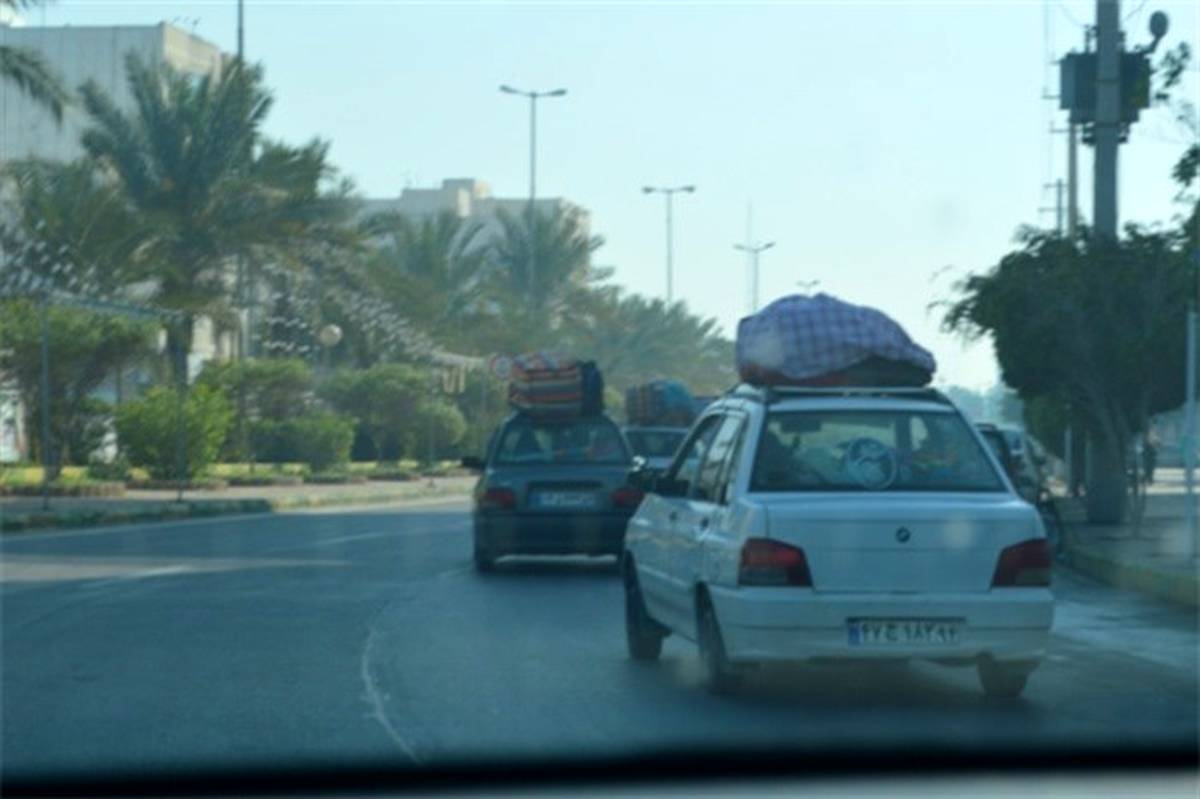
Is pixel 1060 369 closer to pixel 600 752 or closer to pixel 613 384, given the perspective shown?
pixel 600 752

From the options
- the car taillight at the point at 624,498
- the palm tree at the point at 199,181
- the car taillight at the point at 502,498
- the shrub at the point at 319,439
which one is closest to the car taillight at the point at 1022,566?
the car taillight at the point at 624,498

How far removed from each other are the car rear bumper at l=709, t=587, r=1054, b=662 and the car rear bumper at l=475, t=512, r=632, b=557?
10.3 m

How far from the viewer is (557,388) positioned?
77.1 ft

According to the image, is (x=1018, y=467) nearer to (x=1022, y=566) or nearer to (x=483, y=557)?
(x=483, y=557)

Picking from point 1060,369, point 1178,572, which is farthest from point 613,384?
point 1178,572

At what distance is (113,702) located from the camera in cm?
1181

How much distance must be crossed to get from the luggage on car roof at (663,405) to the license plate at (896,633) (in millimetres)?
29908

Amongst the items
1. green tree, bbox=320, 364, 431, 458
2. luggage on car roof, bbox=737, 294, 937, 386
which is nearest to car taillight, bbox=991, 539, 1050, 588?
luggage on car roof, bbox=737, 294, 937, 386

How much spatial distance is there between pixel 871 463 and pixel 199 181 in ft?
124

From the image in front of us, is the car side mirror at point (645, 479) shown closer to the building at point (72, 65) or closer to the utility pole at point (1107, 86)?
the utility pole at point (1107, 86)

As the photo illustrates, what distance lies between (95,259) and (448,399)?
69.0 feet

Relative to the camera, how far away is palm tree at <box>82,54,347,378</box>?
4725 cm

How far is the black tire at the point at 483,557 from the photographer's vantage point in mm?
21797

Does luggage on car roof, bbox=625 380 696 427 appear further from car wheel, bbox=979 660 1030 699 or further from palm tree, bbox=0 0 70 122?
car wheel, bbox=979 660 1030 699
